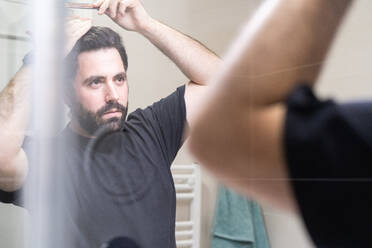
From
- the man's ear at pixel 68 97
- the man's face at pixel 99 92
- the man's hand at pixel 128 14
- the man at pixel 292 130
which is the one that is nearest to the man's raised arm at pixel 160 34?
the man's hand at pixel 128 14

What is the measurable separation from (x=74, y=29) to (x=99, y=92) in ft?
0.60

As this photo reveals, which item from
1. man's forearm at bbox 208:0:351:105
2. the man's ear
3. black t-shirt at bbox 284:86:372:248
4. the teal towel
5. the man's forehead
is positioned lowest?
the teal towel

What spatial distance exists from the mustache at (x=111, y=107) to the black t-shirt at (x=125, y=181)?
0.03 meters

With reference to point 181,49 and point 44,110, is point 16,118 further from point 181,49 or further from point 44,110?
point 181,49

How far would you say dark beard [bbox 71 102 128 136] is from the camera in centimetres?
115

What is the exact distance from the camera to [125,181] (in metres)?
1.12

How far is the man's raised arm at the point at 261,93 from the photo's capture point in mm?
450

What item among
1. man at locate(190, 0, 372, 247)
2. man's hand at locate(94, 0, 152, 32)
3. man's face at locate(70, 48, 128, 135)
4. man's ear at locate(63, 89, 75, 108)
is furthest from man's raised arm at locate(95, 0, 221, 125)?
man at locate(190, 0, 372, 247)

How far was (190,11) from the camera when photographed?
3.69 ft

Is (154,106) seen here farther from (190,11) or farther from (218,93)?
(218,93)

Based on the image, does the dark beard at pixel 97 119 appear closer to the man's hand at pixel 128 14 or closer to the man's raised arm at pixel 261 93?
the man's hand at pixel 128 14

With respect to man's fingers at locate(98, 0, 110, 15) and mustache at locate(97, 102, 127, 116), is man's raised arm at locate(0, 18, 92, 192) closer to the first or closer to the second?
man's fingers at locate(98, 0, 110, 15)

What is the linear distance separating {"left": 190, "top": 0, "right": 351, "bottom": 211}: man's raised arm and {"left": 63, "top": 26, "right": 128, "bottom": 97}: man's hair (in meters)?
0.74

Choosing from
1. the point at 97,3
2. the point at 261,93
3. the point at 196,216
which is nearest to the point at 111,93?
the point at 97,3
